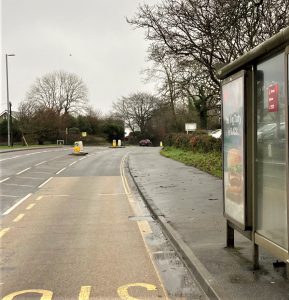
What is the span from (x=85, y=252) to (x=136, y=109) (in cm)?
9426

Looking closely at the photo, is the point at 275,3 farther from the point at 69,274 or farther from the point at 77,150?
the point at 77,150

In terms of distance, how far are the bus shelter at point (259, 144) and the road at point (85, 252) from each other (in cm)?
107

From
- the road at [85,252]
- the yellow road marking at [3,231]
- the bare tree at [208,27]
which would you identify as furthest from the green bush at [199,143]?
the yellow road marking at [3,231]

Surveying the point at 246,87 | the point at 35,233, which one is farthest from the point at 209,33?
the point at 246,87

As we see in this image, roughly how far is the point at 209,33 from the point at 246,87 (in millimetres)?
14188

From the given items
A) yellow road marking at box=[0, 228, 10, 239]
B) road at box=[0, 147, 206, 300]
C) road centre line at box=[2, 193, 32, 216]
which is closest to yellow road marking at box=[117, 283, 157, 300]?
road at box=[0, 147, 206, 300]

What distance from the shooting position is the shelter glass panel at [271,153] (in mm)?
4809

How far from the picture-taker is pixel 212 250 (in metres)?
6.93

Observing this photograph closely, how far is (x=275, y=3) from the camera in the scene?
16.0 meters

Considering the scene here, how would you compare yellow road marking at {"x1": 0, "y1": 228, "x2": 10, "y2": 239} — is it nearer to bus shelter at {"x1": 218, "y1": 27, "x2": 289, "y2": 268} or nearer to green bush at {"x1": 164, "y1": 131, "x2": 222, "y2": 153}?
bus shelter at {"x1": 218, "y1": 27, "x2": 289, "y2": 268}

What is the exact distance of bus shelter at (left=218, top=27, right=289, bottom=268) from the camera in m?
4.79

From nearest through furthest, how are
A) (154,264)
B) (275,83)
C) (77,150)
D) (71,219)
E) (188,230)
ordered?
(275,83) → (154,264) → (188,230) → (71,219) → (77,150)

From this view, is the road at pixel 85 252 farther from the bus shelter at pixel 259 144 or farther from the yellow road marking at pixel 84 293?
the bus shelter at pixel 259 144

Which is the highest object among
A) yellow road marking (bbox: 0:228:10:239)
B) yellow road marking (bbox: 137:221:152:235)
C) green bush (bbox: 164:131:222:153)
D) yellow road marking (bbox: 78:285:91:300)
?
green bush (bbox: 164:131:222:153)
